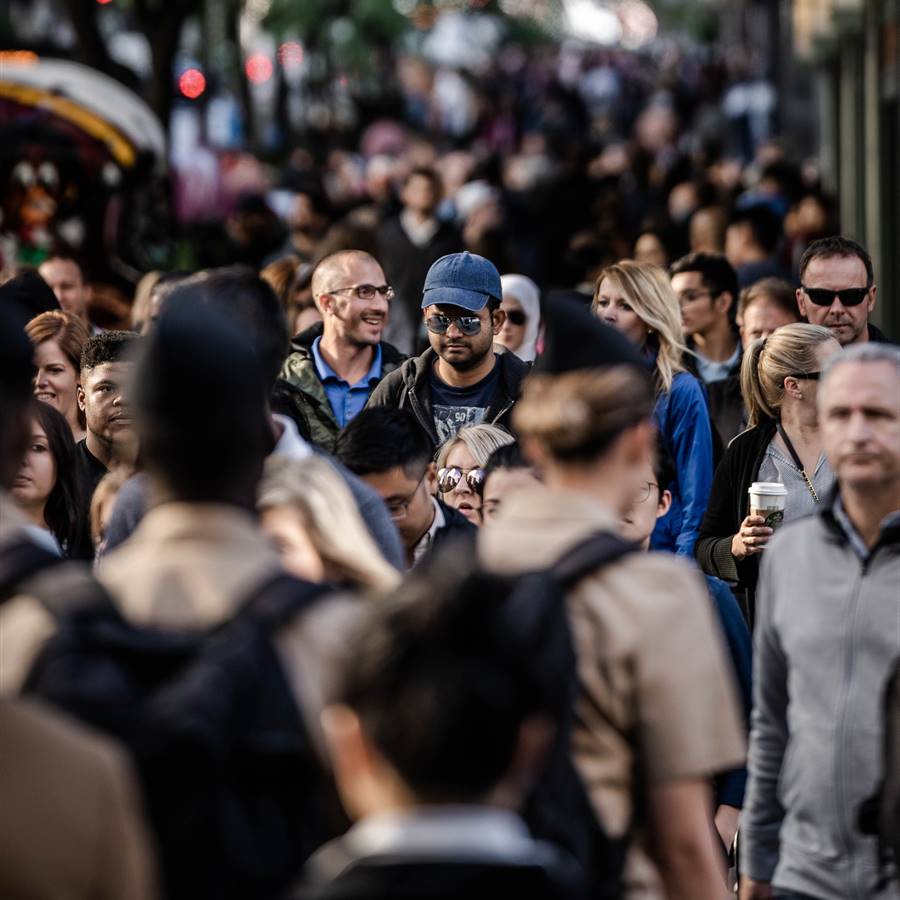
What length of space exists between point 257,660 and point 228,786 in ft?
0.62

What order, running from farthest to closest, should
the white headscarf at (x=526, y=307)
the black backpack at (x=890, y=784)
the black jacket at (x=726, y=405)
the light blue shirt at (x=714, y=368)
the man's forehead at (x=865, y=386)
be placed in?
the white headscarf at (x=526, y=307)
the light blue shirt at (x=714, y=368)
the black jacket at (x=726, y=405)
the man's forehead at (x=865, y=386)
the black backpack at (x=890, y=784)

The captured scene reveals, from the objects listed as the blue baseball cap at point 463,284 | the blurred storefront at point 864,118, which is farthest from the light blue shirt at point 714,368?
the blurred storefront at point 864,118

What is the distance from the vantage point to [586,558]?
12.4ft

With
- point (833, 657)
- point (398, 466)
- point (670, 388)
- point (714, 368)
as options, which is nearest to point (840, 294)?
point (670, 388)

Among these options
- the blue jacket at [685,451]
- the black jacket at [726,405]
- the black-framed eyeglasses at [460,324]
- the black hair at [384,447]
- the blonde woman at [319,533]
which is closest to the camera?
the blonde woman at [319,533]

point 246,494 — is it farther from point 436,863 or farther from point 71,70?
point 71,70

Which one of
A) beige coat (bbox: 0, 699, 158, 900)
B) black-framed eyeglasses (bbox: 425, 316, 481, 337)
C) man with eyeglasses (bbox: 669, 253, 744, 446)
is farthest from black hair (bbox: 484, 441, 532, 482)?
man with eyeglasses (bbox: 669, 253, 744, 446)

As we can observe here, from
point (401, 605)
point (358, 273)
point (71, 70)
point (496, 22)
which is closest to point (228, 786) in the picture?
point (401, 605)

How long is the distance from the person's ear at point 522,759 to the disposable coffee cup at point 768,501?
3.94 metres

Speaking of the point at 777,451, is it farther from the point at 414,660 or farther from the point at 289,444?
the point at 414,660

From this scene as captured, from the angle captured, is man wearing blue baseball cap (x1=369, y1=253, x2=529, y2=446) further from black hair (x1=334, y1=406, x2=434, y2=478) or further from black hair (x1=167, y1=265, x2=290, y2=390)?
black hair (x1=167, y1=265, x2=290, y2=390)

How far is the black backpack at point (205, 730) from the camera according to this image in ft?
10.5

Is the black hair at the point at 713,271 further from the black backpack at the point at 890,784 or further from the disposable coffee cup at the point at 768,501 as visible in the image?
the black backpack at the point at 890,784

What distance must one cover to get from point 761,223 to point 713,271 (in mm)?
3721
